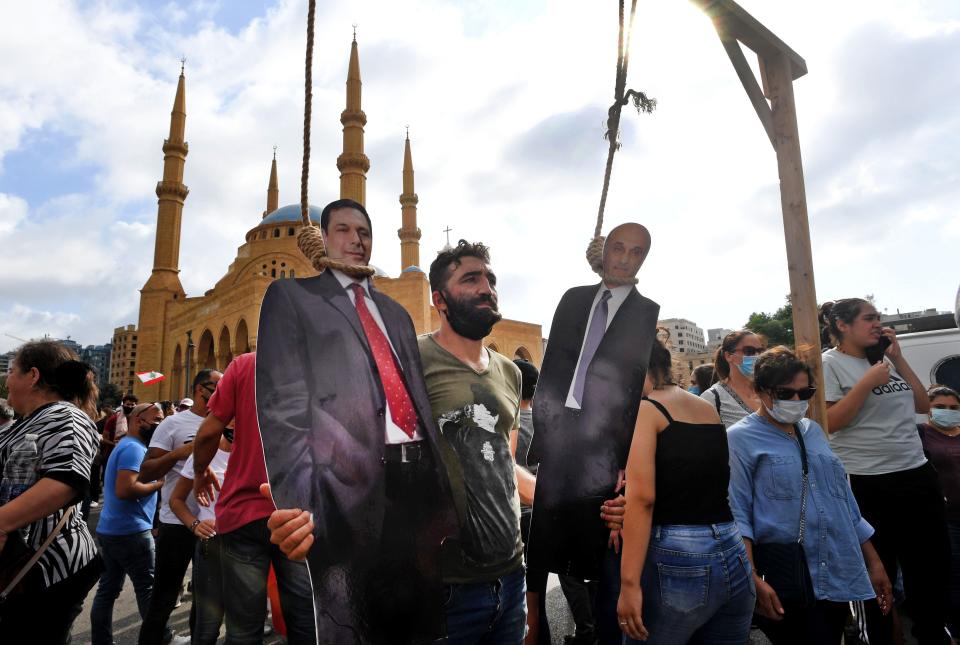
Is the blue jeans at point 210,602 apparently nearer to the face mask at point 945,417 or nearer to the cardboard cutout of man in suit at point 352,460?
the cardboard cutout of man in suit at point 352,460

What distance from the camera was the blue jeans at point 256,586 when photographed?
2.34 meters

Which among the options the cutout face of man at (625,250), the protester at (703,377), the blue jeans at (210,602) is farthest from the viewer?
the protester at (703,377)

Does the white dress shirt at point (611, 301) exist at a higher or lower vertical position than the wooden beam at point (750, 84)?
lower

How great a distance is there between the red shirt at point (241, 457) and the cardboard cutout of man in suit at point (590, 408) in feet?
4.00

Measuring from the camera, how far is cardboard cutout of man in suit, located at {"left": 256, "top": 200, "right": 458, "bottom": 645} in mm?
1481

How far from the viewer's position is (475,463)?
1797 millimetres

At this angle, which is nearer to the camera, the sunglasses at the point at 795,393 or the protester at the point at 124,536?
the sunglasses at the point at 795,393

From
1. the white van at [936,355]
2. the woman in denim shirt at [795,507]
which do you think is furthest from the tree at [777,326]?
the woman in denim shirt at [795,507]

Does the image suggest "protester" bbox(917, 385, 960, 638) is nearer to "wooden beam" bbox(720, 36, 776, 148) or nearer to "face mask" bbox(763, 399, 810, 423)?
"face mask" bbox(763, 399, 810, 423)

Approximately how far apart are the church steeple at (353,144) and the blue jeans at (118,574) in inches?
983

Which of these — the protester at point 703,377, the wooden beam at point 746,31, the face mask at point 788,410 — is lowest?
the face mask at point 788,410

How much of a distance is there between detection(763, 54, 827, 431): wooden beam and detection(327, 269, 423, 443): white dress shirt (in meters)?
2.48

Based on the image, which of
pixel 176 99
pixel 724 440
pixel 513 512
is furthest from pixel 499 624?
pixel 176 99

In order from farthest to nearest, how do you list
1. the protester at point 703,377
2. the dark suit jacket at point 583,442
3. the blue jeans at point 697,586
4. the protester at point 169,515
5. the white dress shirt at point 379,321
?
the protester at point 703,377
the protester at point 169,515
the dark suit jacket at point 583,442
the blue jeans at point 697,586
the white dress shirt at point 379,321
